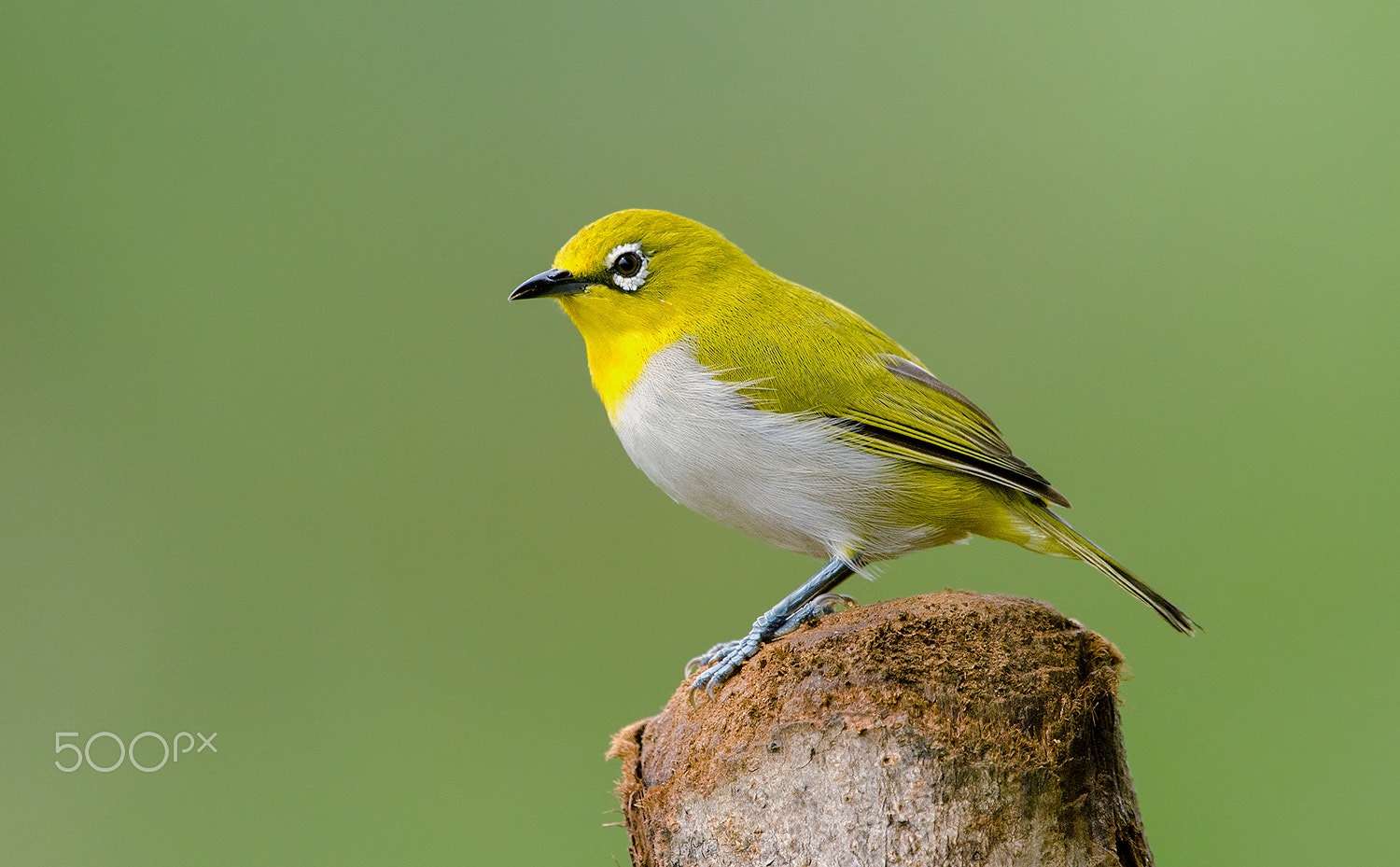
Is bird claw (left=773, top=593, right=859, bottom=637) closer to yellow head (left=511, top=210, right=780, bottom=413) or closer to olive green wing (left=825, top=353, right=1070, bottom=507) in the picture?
olive green wing (left=825, top=353, right=1070, bottom=507)

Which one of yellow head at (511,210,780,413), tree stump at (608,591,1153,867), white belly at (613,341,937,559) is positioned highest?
yellow head at (511,210,780,413)

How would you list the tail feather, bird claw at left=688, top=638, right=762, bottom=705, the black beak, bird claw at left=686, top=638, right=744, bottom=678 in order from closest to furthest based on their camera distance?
bird claw at left=688, top=638, right=762, bottom=705 → bird claw at left=686, top=638, right=744, bottom=678 → the tail feather → the black beak

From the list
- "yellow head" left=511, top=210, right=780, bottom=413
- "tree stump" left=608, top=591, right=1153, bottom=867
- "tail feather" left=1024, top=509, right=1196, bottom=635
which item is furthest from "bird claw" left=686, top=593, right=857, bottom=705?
"yellow head" left=511, top=210, right=780, bottom=413

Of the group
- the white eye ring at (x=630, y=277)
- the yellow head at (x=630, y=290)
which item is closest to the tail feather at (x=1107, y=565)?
the yellow head at (x=630, y=290)

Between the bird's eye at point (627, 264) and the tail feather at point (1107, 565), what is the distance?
1739 mm

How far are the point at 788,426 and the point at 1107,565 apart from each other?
1.24 m

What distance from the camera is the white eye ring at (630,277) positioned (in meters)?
4.34

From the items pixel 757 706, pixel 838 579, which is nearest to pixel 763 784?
pixel 757 706

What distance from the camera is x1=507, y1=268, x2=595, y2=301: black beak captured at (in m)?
4.22

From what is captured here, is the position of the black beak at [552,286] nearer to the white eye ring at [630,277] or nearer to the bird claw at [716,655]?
the white eye ring at [630,277]

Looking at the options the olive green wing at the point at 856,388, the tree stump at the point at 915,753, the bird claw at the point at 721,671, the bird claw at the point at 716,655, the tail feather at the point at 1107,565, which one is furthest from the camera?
the olive green wing at the point at 856,388

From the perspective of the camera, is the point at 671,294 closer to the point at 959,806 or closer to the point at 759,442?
the point at 759,442

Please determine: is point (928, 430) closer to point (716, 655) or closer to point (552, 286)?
point (716, 655)

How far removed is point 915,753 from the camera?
9.62 ft
